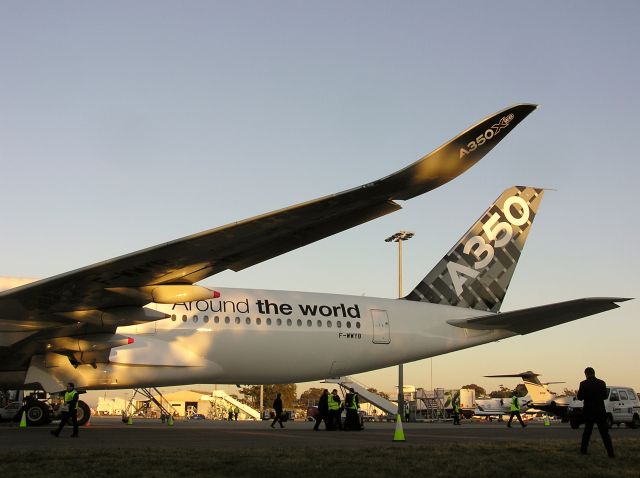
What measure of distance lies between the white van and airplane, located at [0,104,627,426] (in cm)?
760

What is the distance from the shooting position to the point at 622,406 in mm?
30391

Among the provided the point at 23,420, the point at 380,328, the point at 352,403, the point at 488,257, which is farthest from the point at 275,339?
the point at 488,257

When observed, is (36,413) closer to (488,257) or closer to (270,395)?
(488,257)

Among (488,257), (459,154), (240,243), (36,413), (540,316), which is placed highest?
(488,257)

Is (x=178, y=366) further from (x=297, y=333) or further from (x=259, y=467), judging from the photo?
(x=259, y=467)

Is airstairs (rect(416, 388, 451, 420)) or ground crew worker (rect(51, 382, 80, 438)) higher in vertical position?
ground crew worker (rect(51, 382, 80, 438))

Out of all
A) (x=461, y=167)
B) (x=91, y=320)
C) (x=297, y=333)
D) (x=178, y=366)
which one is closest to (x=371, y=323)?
(x=297, y=333)

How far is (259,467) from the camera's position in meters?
9.73

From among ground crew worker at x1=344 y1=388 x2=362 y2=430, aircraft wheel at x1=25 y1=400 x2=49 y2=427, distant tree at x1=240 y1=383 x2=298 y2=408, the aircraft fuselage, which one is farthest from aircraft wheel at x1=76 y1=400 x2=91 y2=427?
distant tree at x1=240 y1=383 x2=298 y2=408

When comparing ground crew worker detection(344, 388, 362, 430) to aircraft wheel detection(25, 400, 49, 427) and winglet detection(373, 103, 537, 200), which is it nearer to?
aircraft wheel detection(25, 400, 49, 427)

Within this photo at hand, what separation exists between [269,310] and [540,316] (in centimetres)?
895

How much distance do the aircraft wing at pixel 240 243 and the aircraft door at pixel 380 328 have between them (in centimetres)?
1013

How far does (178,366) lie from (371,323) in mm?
6996

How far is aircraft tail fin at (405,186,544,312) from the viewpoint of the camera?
27.1 meters
